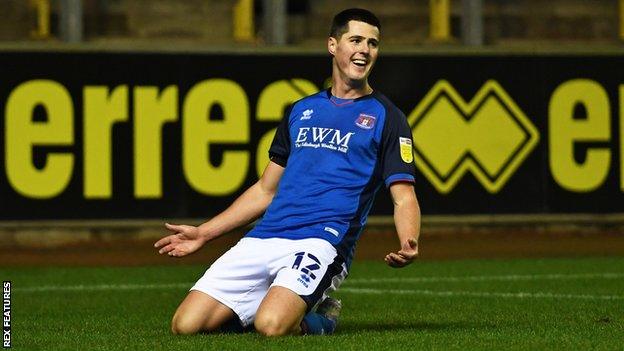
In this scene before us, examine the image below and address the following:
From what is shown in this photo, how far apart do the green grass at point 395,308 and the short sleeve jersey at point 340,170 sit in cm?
65

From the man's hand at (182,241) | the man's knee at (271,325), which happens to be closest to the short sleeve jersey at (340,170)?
the man's hand at (182,241)

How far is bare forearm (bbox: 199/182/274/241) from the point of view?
31.0ft

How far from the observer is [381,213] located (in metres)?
20.3

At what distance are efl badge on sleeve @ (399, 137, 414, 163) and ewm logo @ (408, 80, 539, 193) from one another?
11.3 m

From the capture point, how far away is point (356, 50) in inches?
363

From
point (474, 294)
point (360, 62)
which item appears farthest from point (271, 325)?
point (474, 294)

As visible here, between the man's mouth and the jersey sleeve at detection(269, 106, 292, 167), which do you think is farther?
the jersey sleeve at detection(269, 106, 292, 167)

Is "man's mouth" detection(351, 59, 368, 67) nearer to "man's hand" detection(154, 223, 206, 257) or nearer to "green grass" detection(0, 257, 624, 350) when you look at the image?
"man's hand" detection(154, 223, 206, 257)

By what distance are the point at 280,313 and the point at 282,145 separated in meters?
1.29

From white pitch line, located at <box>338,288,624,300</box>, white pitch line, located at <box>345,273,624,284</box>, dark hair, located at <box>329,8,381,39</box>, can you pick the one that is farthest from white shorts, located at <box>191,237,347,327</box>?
white pitch line, located at <box>345,273,624,284</box>

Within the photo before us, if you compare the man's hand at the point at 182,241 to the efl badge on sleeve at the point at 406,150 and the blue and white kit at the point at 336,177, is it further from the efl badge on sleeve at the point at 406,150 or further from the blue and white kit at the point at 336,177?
the efl badge on sleeve at the point at 406,150

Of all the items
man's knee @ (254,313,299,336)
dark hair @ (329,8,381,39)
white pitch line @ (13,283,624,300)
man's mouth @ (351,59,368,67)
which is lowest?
white pitch line @ (13,283,624,300)

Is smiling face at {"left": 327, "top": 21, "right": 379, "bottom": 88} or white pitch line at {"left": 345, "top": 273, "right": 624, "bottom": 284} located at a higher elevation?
smiling face at {"left": 327, "top": 21, "right": 379, "bottom": 88}

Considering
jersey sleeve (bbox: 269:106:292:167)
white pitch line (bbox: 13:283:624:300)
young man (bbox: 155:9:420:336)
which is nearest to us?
young man (bbox: 155:9:420:336)
